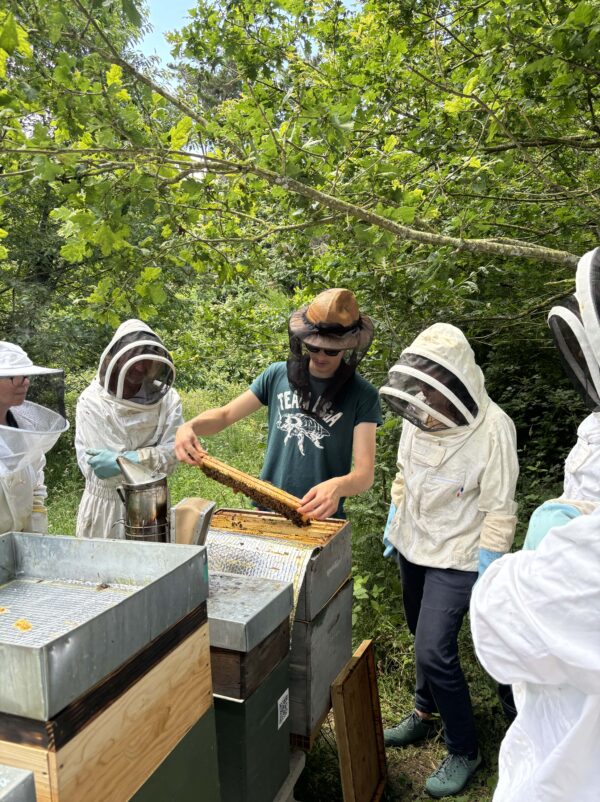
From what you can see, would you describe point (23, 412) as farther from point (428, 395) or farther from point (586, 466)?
point (586, 466)

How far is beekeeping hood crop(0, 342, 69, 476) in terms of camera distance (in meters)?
2.09

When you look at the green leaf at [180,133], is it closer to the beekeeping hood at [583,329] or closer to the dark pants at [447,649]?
the beekeeping hood at [583,329]

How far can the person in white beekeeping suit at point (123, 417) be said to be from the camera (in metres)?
3.17

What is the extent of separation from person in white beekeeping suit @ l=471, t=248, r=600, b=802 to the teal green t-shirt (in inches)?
56.3

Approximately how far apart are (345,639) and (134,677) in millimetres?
1493

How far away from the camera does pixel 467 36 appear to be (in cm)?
450

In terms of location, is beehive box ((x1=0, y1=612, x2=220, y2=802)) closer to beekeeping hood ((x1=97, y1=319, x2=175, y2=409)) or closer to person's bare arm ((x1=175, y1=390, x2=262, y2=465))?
person's bare arm ((x1=175, y1=390, x2=262, y2=465))

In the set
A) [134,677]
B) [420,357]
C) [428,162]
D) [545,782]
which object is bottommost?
[545,782]

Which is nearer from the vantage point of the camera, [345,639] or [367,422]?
[345,639]

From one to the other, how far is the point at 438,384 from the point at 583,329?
0.81 meters

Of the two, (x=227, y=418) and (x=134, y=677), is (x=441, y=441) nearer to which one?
(x=227, y=418)

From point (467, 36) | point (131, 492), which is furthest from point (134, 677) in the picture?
point (467, 36)

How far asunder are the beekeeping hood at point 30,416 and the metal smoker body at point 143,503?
488 mm

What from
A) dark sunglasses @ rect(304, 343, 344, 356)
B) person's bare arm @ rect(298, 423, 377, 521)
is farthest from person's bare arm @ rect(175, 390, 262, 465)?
person's bare arm @ rect(298, 423, 377, 521)
